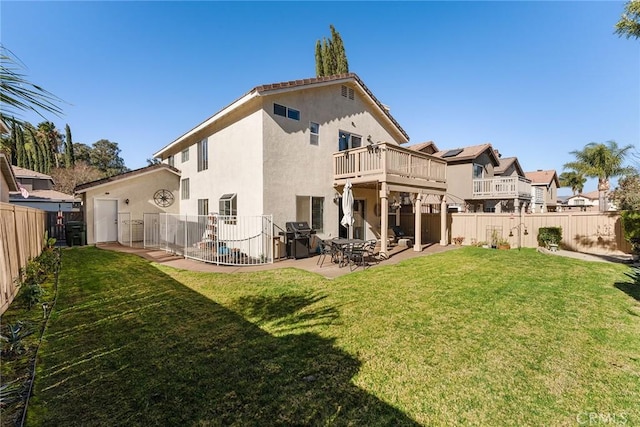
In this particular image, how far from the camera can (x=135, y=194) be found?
16766 mm

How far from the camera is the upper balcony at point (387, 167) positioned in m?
11.9

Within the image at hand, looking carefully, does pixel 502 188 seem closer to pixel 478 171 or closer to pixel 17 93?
pixel 478 171

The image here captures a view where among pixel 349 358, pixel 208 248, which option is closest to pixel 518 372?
pixel 349 358

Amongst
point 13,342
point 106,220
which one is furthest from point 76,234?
point 13,342

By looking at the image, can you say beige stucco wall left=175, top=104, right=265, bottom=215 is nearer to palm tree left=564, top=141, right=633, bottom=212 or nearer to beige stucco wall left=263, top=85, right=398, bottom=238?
beige stucco wall left=263, top=85, right=398, bottom=238

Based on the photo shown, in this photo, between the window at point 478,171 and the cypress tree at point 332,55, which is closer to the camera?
the cypress tree at point 332,55

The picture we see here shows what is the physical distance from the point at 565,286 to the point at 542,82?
45.2 ft

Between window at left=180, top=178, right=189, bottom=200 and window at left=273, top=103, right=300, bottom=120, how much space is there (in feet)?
30.0

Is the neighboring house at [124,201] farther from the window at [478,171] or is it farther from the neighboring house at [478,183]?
the window at [478,171]

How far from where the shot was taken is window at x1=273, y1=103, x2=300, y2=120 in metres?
12.0

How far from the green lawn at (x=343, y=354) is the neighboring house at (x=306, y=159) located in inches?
209

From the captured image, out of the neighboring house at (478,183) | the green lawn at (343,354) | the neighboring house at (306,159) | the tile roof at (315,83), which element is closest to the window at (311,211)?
the neighboring house at (306,159)

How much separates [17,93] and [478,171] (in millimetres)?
27441

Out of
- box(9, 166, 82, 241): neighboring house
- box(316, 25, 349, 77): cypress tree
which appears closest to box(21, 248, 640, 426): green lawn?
box(9, 166, 82, 241): neighboring house
